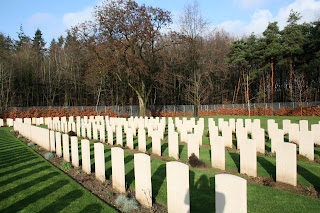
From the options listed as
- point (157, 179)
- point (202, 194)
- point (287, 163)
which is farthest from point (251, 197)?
point (157, 179)

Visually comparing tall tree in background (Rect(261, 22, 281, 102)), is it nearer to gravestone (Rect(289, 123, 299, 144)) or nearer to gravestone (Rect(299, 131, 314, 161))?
gravestone (Rect(289, 123, 299, 144))

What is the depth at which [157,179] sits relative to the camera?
5.43 metres

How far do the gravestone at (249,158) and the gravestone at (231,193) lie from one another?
10.5 feet

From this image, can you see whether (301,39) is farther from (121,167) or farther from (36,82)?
(36,82)

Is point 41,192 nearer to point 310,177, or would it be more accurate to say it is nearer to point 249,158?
point 249,158

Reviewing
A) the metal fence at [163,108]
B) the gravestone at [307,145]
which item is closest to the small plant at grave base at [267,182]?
the gravestone at [307,145]

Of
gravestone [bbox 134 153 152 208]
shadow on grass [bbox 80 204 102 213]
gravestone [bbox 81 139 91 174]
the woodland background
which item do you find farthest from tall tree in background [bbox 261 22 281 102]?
shadow on grass [bbox 80 204 102 213]

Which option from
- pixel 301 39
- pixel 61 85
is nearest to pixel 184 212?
pixel 301 39

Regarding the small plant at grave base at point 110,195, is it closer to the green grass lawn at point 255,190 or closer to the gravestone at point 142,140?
the green grass lawn at point 255,190

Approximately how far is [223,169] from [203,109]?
94.8 ft

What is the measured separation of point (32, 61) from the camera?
33.1 meters

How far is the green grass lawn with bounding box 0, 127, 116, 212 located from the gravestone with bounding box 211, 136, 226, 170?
3590 mm

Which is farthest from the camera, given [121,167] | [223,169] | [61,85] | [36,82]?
[61,85]

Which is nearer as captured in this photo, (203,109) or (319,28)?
(319,28)
